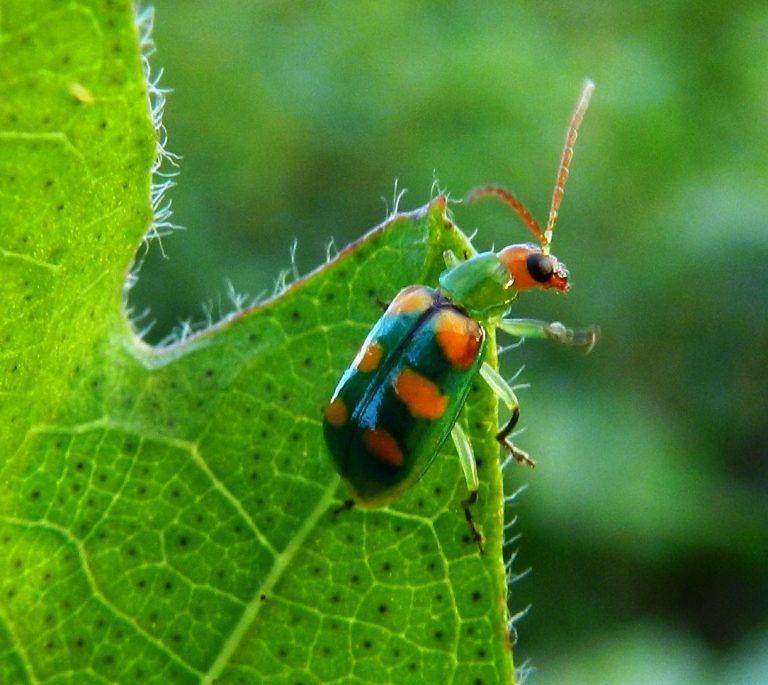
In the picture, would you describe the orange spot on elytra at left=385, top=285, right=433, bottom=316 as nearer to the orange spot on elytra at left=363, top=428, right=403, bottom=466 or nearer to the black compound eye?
the orange spot on elytra at left=363, top=428, right=403, bottom=466

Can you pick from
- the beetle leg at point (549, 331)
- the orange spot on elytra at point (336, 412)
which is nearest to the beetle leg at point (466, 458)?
the orange spot on elytra at point (336, 412)

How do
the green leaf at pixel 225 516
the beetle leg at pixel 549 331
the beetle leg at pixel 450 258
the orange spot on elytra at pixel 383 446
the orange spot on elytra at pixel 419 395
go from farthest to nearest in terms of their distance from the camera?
the beetle leg at pixel 549 331 → the orange spot on elytra at pixel 419 395 → the orange spot on elytra at pixel 383 446 → the beetle leg at pixel 450 258 → the green leaf at pixel 225 516

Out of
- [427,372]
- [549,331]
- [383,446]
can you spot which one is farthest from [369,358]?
[549,331]

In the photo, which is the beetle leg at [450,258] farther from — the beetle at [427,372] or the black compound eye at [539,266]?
the black compound eye at [539,266]

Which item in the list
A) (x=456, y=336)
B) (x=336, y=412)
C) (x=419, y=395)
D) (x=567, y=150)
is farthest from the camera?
(x=567, y=150)

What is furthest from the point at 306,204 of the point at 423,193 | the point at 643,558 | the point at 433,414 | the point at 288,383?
the point at 288,383

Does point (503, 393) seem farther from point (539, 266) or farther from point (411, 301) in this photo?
point (539, 266)

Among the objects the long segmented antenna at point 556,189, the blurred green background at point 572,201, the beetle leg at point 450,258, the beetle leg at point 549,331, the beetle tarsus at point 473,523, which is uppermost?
the beetle leg at point 450,258
